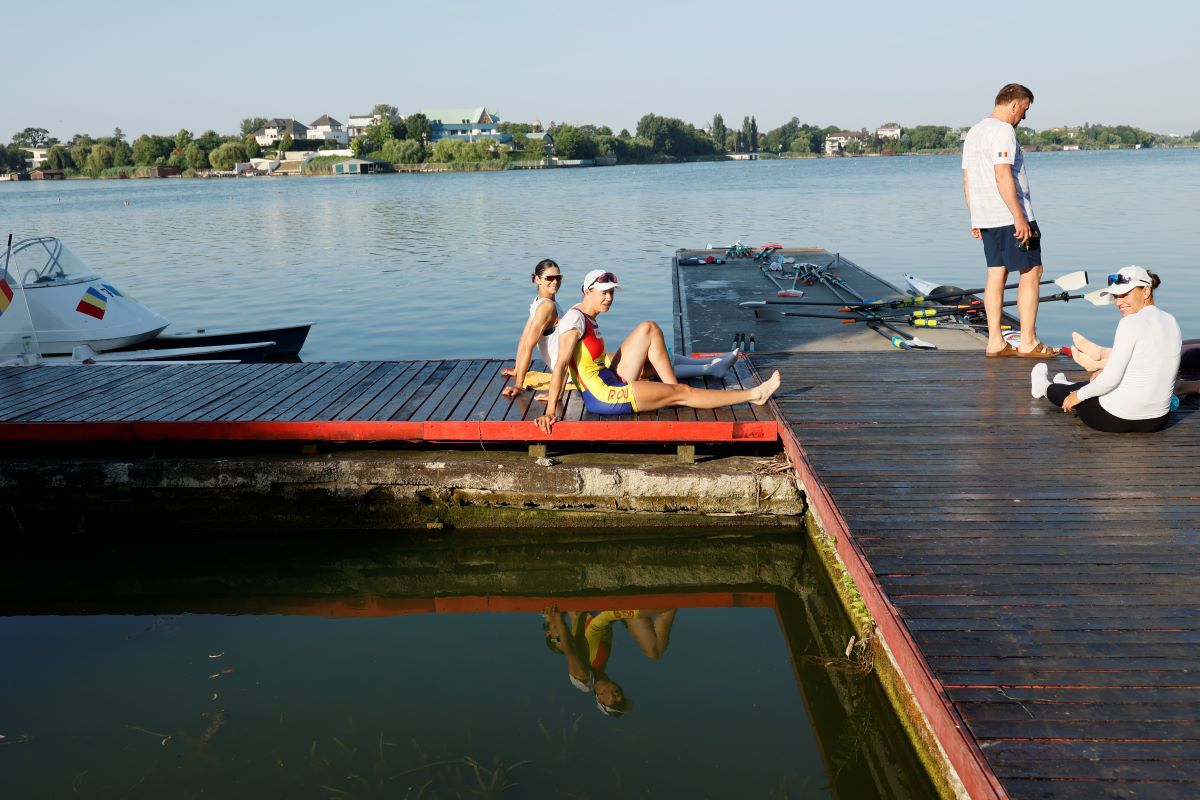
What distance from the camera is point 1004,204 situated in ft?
26.0

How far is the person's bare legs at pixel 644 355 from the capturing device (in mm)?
7047

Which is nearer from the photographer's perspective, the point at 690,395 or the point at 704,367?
the point at 690,395

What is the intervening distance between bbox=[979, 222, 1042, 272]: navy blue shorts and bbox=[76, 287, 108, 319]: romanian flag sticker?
12034mm

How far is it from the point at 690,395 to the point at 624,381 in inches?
21.3

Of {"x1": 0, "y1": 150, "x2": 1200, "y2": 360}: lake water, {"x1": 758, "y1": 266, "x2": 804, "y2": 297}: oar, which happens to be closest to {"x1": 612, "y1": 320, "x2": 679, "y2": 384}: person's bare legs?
{"x1": 758, "y1": 266, "x2": 804, "y2": 297}: oar

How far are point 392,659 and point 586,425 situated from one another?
2269mm

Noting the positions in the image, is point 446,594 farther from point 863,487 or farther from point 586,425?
point 863,487

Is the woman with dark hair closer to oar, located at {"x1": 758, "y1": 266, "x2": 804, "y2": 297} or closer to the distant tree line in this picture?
oar, located at {"x1": 758, "y1": 266, "x2": 804, "y2": 297}

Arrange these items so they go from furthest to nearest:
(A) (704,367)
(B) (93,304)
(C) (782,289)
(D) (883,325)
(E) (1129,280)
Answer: (C) (782,289), (B) (93,304), (D) (883,325), (A) (704,367), (E) (1129,280)

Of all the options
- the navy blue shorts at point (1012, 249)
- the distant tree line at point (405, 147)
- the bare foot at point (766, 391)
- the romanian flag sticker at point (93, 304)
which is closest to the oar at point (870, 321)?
the navy blue shorts at point (1012, 249)

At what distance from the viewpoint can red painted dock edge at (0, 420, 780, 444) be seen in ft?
22.7

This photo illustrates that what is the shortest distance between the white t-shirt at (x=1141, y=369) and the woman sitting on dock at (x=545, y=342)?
2926 millimetres

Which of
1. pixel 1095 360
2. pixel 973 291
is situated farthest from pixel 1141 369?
pixel 973 291

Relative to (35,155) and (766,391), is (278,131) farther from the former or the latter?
(766,391)
